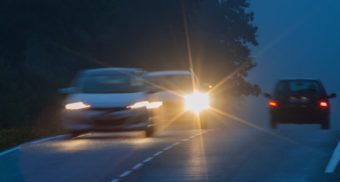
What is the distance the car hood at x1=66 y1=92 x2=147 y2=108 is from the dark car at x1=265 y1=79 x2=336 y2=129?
8.28 meters

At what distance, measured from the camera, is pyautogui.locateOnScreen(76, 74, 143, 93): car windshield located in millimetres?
25125

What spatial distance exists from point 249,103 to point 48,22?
175 ft

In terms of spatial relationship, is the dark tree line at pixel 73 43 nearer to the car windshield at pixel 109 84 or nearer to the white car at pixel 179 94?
the white car at pixel 179 94

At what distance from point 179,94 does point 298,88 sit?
3.78 metres

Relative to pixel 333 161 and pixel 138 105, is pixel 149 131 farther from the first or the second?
pixel 333 161

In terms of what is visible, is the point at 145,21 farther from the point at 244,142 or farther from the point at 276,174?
the point at 276,174

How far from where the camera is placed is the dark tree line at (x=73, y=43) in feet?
110

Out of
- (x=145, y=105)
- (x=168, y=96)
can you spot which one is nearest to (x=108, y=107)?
(x=145, y=105)

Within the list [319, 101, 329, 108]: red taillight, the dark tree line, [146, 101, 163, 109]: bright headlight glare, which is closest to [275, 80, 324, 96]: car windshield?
[319, 101, 329, 108]: red taillight

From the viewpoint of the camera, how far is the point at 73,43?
49.8 m

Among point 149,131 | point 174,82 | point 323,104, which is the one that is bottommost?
point 149,131

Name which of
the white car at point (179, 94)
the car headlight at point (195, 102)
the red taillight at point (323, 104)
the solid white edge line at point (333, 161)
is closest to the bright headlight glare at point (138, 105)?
the solid white edge line at point (333, 161)

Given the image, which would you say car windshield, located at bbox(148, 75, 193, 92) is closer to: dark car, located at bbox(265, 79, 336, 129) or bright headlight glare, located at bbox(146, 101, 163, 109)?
dark car, located at bbox(265, 79, 336, 129)

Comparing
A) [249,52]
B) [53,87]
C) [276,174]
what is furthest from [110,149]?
[249,52]
